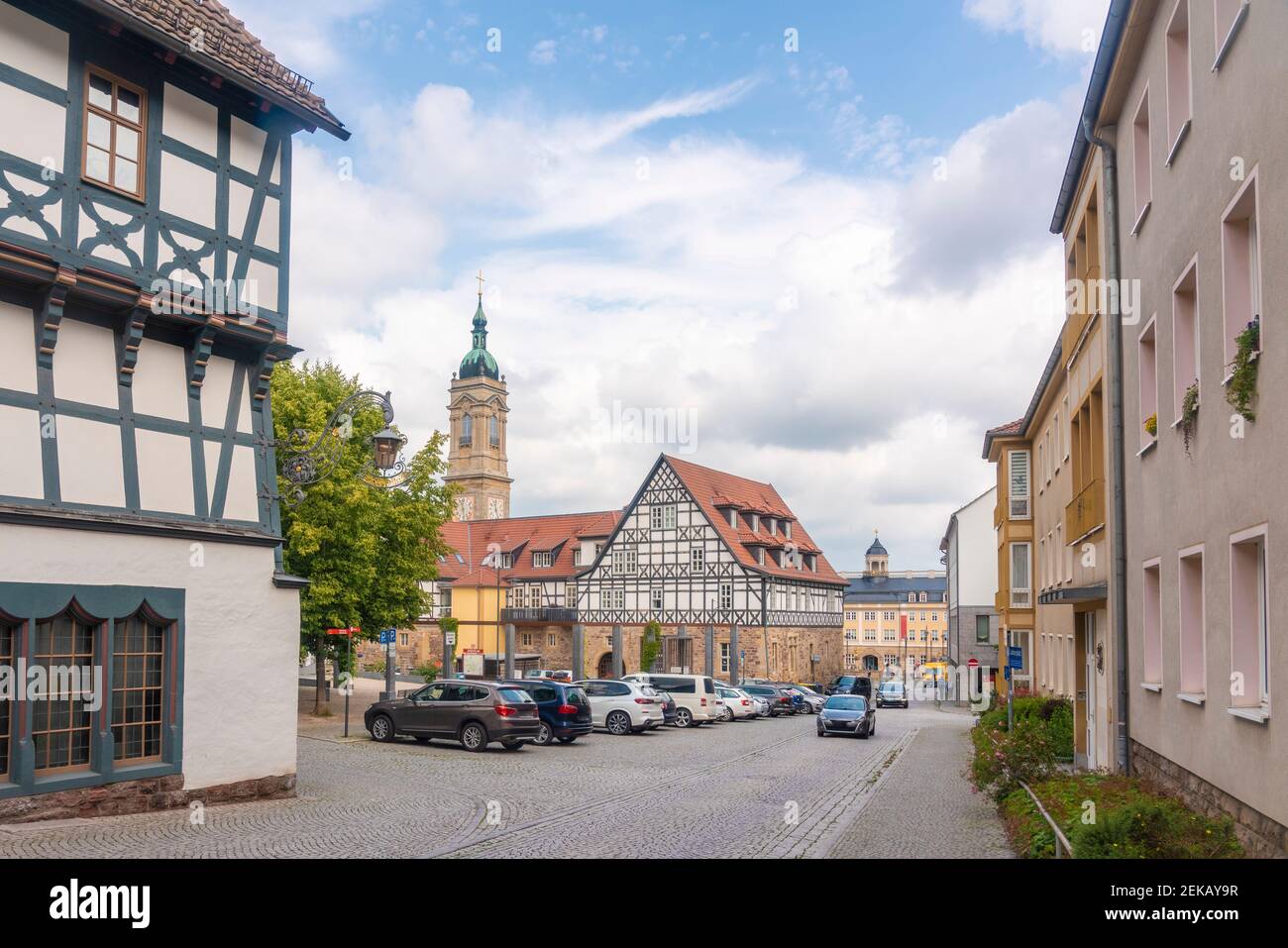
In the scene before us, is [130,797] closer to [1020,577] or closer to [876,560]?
[1020,577]

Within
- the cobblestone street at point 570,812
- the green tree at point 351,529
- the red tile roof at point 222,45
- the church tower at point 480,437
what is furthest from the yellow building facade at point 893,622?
the red tile roof at point 222,45

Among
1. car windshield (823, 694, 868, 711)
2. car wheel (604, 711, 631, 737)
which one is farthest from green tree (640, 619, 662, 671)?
car wheel (604, 711, 631, 737)

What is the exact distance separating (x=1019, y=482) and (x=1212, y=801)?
2453cm

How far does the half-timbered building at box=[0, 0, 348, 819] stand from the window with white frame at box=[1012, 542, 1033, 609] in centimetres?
2462

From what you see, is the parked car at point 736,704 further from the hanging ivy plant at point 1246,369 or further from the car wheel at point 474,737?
the hanging ivy plant at point 1246,369

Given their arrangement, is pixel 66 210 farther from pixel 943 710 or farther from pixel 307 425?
pixel 943 710

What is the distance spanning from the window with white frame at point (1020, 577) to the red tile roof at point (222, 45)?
25042 mm

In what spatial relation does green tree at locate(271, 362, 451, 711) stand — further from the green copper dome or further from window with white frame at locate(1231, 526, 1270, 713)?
the green copper dome

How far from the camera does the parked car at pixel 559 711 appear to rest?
27.5 m

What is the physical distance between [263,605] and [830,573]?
60813 mm

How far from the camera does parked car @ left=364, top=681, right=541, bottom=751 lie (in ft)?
81.7

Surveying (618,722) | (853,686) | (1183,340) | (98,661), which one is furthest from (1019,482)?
(98,661)
